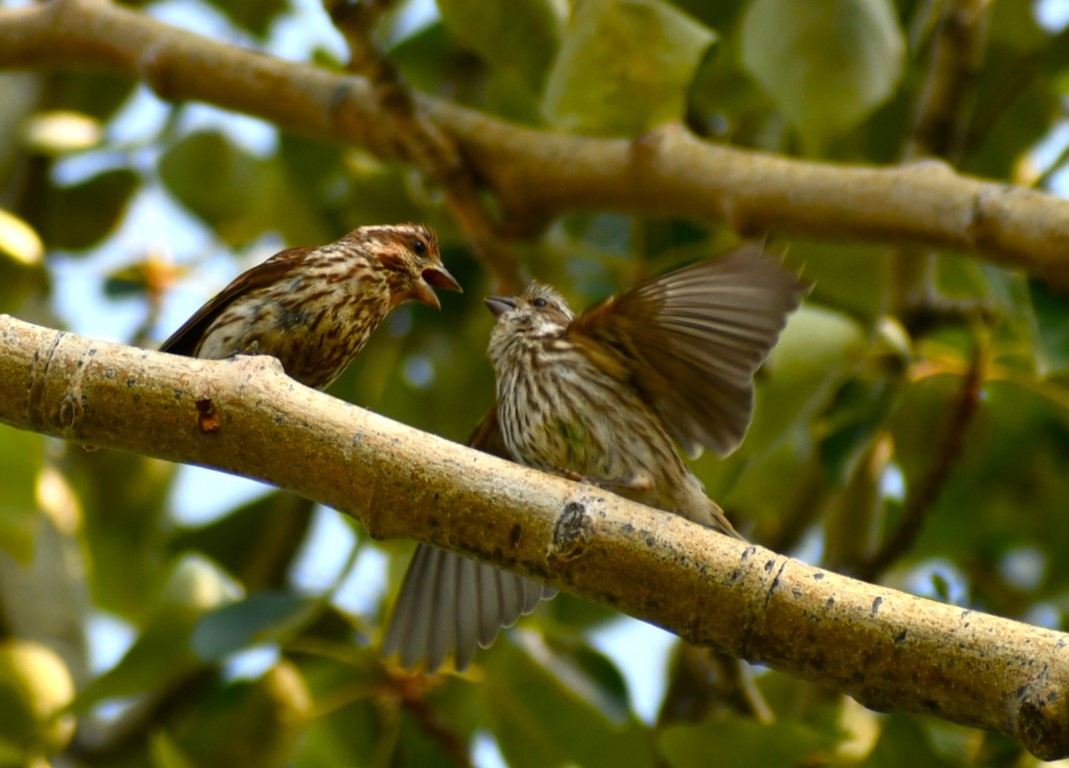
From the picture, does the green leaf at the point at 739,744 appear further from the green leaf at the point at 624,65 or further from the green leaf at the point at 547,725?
the green leaf at the point at 624,65

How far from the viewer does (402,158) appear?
13.5ft

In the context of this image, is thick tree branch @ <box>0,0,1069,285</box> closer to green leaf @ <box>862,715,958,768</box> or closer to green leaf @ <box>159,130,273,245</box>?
green leaf @ <box>159,130,273,245</box>

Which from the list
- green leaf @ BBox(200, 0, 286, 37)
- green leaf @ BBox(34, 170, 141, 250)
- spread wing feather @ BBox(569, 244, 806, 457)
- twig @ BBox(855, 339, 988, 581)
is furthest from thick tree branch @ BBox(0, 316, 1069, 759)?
green leaf @ BBox(200, 0, 286, 37)

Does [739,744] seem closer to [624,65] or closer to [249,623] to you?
[249,623]

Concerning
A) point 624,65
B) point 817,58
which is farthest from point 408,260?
point 817,58

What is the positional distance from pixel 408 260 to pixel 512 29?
0.87m

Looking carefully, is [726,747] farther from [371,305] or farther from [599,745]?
[371,305]

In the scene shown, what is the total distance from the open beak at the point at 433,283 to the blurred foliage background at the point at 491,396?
0.51m

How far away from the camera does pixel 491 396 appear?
480 cm

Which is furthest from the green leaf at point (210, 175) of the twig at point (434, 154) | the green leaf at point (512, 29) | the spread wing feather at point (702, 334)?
the spread wing feather at point (702, 334)

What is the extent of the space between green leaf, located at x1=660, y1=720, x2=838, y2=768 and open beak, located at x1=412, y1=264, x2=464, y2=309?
120cm

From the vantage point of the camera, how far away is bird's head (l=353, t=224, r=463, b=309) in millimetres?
3531

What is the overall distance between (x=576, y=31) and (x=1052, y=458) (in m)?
2.18

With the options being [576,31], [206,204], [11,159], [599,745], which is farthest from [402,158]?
[11,159]
